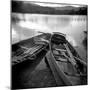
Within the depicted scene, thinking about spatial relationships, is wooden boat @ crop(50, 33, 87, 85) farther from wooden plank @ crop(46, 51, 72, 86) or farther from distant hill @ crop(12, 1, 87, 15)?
distant hill @ crop(12, 1, 87, 15)

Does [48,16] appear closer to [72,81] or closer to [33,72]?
[33,72]

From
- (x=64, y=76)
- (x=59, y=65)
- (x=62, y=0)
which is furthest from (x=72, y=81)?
(x=62, y=0)

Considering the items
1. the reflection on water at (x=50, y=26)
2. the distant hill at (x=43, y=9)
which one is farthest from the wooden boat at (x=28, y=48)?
the distant hill at (x=43, y=9)

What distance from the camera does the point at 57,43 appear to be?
220 cm

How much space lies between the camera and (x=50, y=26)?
216cm

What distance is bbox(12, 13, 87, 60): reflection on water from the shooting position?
207 cm

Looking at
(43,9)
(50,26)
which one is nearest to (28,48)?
(50,26)

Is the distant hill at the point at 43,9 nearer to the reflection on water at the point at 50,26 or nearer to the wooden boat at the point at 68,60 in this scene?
the reflection on water at the point at 50,26

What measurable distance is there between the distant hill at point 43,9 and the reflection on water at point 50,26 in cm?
5

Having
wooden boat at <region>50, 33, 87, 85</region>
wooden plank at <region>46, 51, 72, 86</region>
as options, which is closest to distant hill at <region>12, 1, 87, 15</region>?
wooden boat at <region>50, 33, 87, 85</region>

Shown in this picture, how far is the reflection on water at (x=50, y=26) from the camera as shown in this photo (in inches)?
81.6

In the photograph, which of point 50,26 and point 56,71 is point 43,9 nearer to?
point 50,26

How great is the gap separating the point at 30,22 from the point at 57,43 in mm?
452

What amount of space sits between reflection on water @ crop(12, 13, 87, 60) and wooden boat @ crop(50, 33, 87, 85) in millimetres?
88
